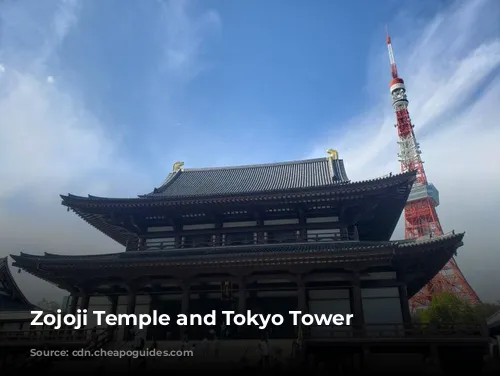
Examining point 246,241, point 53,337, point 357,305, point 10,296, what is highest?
point 246,241

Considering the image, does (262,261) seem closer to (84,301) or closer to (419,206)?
(84,301)

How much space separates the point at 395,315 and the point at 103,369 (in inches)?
555

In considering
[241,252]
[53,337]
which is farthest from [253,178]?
[53,337]

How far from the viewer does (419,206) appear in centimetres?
7112

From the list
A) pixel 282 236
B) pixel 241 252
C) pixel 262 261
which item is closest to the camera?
pixel 262 261

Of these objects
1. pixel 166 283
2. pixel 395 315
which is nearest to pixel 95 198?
pixel 166 283

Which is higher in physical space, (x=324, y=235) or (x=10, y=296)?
(x=324, y=235)

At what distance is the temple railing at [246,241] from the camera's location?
22.1 meters

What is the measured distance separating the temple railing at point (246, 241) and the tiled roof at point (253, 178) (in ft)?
15.8

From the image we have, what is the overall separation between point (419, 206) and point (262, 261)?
61.4 metres

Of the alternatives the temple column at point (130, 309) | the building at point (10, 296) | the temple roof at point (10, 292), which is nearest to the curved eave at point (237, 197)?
the temple column at point (130, 309)

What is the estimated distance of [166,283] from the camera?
864 inches

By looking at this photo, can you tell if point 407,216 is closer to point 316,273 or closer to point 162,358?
point 316,273

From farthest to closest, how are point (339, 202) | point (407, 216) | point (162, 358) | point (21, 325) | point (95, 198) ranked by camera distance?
point (407, 216)
point (21, 325)
point (95, 198)
point (339, 202)
point (162, 358)
